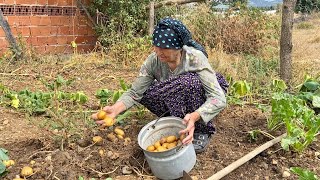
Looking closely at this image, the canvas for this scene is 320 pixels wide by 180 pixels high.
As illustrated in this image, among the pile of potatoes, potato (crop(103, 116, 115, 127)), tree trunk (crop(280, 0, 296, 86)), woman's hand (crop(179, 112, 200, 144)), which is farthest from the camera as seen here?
tree trunk (crop(280, 0, 296, 86))

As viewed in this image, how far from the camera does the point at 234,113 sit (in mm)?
3184

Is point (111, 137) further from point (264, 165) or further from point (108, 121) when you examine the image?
point (264, 165)

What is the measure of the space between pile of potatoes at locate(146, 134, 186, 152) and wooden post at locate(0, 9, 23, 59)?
10.6ft

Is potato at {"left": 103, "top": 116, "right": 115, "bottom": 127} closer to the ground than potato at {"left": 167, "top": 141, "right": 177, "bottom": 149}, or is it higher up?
higher up

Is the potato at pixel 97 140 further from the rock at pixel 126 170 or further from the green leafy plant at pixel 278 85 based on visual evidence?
the green leafy plant at pixel 278 85

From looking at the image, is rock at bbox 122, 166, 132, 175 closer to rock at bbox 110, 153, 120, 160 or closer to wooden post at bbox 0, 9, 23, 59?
rock at bbox 110, 153, 120, 160

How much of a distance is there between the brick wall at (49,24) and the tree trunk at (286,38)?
3640mm

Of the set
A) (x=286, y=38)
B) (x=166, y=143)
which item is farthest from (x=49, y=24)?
(x=166, y=143)

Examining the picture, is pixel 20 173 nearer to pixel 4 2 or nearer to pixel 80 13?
pixel 4 2

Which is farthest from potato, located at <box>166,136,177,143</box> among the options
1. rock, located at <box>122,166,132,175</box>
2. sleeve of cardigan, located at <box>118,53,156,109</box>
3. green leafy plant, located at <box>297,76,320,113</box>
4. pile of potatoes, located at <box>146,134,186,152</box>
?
green leafy plant, located at <box>297,76,320,113</box>

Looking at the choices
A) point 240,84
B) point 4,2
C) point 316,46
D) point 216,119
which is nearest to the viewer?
point 216,119

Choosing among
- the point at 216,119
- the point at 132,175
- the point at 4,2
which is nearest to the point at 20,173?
the point at 132,175

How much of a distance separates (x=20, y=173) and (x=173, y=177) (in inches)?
34.3

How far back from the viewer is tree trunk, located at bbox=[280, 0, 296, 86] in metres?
3.67
